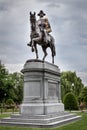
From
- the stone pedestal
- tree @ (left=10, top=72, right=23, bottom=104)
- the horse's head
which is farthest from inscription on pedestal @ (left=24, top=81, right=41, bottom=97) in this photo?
tree @ (left=10, top=72, right=23, bottom=104)

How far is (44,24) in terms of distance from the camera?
815 inches

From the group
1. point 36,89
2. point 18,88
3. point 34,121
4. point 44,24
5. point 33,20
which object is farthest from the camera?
point 18,88

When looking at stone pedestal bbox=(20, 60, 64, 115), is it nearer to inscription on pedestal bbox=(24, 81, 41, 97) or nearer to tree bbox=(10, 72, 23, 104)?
inscription on pedestal bbox=(24, 81, 41, 97)

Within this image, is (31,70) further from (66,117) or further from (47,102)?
(66,117)

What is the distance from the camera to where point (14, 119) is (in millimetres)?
17625

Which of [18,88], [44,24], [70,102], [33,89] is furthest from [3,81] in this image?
[33,89]

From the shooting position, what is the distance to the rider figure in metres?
20.5

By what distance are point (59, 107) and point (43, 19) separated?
6.44 m

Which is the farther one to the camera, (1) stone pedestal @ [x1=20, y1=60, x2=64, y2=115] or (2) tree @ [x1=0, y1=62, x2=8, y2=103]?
(2) tree @ [x1=0, y1=62, x2=8, y2=103]

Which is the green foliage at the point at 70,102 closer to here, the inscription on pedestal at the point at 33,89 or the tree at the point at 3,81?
the tree at the point at 3,81

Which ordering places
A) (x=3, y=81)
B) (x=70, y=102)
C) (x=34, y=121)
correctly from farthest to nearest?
(x=3, y=81) → (x=70, y=102) → (x=34, y=121)

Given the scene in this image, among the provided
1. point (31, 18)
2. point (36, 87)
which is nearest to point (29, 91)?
point (36, 87)

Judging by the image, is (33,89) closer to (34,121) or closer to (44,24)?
(34,121)

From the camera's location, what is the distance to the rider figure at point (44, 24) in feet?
67.3
